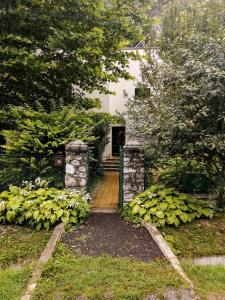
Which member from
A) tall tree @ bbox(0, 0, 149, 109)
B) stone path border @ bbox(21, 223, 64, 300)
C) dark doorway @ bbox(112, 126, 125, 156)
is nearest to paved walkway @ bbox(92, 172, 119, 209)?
stone path border @ bbox(21, 223, 64, 300)

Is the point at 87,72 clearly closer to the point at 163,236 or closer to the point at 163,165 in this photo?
the point at 163,165

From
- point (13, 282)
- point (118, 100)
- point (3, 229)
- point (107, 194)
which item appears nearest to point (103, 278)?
point (13, 282)

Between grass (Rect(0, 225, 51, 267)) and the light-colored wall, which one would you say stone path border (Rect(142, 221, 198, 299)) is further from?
the light-colored wall

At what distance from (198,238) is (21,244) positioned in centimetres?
396

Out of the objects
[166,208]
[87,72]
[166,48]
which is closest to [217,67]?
[166,208]

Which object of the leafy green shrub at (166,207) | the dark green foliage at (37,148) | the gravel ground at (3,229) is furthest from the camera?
the dark green foliage at (37,148)

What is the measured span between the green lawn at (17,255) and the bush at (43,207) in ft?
0.82

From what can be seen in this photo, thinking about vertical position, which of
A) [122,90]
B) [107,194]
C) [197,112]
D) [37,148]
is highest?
[122,90]

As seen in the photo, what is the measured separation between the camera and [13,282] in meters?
4.59

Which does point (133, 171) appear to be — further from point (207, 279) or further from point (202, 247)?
point (207, 279)

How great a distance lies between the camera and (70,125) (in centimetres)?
872

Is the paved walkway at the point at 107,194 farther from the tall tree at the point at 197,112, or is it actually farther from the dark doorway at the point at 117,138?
the dark doorway at the point at 117,138

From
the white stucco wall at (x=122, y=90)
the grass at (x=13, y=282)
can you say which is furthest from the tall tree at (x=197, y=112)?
the white stucco wall at (x=122, y=90)

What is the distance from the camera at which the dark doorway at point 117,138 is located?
61.6 ft
